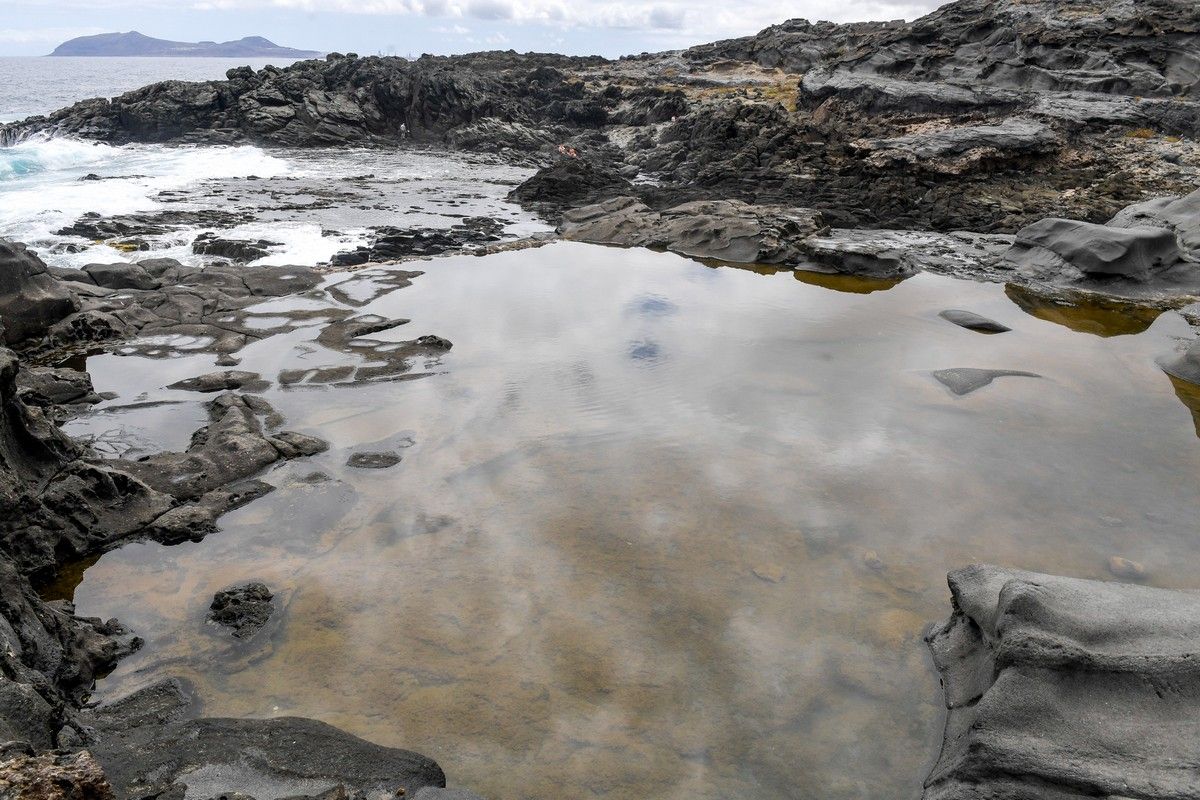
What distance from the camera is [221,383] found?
8.22 m

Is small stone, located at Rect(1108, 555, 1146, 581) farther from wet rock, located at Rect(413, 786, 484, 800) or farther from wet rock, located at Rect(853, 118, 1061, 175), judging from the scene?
wet rock, located at Rect(853, 118, 1061, 175)

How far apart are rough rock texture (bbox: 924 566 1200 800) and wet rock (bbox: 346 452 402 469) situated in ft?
15.2

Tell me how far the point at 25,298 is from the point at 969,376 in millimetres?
11026

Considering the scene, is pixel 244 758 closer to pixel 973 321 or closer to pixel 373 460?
pixel 373 460

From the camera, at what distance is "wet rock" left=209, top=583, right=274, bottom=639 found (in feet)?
15.7

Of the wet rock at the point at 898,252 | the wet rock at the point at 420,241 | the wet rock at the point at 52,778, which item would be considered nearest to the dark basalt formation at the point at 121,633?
the wet rock at the point at 52,778

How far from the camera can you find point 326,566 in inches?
213

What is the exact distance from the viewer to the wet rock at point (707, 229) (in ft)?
48.3

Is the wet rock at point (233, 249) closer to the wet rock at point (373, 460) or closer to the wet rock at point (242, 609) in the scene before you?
the wet rock at point (373, 460)

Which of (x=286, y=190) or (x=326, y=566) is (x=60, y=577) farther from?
(x=286, y=190)

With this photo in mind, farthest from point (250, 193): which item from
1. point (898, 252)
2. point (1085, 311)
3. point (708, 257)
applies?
point (1085, 311)

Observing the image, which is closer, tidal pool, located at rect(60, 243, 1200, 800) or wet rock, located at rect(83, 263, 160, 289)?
tidal pool, located at rect(60, 243, 1200, 800)

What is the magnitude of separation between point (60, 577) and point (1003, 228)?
17.2 meters

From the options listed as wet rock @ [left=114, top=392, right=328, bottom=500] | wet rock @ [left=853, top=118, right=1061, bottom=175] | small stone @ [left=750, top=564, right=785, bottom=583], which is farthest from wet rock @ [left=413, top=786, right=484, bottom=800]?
wet rock @ [left=853, top=118, right=1061, bottom=175]
